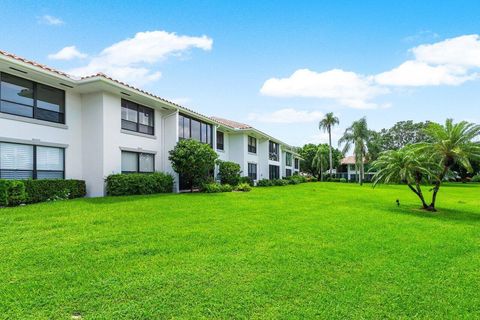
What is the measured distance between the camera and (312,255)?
20.4 feet

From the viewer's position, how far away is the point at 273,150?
38.4 metres

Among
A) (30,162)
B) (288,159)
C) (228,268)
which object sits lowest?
(228,268)

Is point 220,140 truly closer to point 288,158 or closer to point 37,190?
point 37,190

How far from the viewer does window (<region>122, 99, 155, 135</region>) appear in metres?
16.9

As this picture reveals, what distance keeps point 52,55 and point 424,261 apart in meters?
18.4

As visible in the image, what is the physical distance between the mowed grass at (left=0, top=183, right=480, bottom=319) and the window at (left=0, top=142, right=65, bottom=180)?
3619 mm

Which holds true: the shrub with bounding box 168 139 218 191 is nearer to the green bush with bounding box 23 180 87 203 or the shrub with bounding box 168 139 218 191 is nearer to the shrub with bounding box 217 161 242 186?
the shrub with bounding box 217 161 242 186

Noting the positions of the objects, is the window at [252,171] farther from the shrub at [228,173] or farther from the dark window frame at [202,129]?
the dark window frame at [202,129]

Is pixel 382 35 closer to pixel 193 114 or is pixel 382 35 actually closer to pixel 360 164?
pixel 193 114

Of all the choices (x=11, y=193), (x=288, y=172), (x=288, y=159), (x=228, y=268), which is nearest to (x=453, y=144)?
(x=228, y=268)

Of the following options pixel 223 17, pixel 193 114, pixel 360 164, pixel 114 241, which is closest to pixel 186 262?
pixel 114 241

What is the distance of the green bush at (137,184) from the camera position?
14961 mm

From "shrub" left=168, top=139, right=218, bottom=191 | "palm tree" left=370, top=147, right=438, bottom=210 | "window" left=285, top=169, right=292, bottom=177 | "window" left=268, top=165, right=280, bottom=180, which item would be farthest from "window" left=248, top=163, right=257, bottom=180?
"palm tree" left=370, top=147, right=438, bottom=210

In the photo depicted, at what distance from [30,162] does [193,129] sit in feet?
37.4
